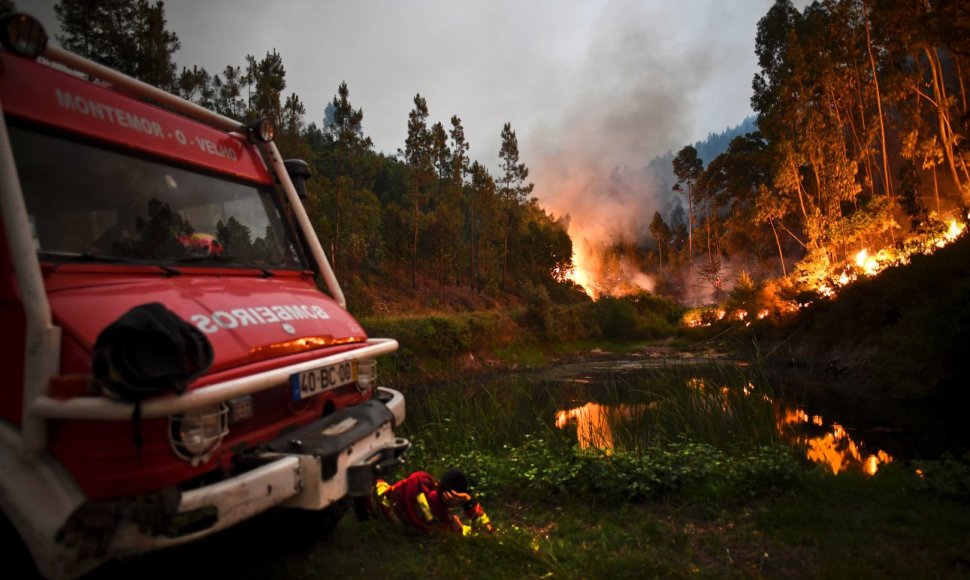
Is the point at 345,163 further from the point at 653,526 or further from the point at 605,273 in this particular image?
the point at 605,273

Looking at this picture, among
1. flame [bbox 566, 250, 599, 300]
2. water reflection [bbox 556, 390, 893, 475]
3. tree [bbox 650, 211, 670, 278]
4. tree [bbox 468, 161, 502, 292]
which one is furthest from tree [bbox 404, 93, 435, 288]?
tree [bbox 650, 211, 670, 278]

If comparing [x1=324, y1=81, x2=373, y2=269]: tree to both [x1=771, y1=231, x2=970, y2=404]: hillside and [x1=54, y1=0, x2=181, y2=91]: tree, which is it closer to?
[x1=54, y1=0, x2=181, y2=91]: tree

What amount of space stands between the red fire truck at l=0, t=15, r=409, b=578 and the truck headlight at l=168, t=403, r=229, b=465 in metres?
0.01

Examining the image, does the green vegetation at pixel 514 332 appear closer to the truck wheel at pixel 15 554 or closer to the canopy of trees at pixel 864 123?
the canopy of trees at pixel 864 123

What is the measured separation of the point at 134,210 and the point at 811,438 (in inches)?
373

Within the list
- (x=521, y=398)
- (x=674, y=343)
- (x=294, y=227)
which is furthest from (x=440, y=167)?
(x=294, y=227)

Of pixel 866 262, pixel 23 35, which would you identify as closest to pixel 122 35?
pixel 23 35

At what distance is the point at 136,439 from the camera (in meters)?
2.46

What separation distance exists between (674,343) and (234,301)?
32.9 metres

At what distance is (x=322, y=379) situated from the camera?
137 inches

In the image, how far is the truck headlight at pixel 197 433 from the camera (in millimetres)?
2619

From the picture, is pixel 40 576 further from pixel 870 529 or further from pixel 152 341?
pixel 870 529

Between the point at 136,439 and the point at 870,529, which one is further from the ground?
the point at 136,439

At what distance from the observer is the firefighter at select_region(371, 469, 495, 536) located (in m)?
4.10
